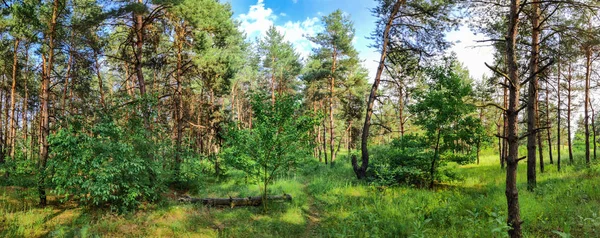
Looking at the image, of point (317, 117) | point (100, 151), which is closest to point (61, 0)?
point (100, 151)

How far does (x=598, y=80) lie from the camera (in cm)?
1419

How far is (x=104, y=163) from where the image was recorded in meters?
6.98

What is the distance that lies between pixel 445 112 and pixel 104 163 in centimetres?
1171

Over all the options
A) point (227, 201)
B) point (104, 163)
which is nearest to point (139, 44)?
point (104, 163)

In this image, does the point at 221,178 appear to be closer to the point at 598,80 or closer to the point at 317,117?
the point at 317,117

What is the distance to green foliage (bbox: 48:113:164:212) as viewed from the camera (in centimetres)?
664

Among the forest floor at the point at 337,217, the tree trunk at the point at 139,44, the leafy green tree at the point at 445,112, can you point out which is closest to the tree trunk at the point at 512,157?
the forest floor at the point at 337,217

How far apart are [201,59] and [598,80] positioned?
2183 cm

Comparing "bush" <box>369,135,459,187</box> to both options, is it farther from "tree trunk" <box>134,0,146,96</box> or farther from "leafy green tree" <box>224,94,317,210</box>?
"tree trunk" <box>134,0,146,96</box>

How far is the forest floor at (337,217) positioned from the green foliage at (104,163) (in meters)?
0.76

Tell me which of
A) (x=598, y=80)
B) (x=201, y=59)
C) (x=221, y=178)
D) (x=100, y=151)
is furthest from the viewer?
(x=221, y=178)

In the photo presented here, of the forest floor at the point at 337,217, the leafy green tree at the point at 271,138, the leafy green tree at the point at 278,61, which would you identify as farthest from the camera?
the leafy green tree at the point at 278,61

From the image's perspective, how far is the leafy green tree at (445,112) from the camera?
396 inches

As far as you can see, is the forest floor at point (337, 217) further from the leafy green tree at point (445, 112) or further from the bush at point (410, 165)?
the leafy green tree at point (445, 112)
